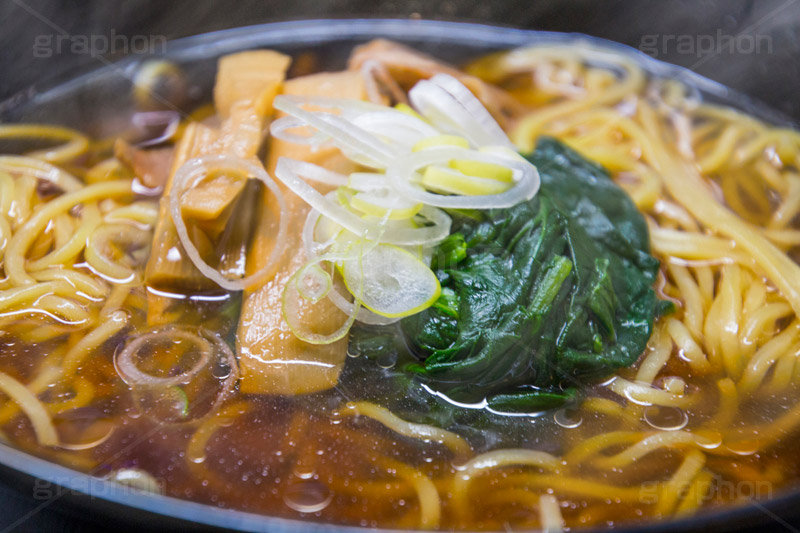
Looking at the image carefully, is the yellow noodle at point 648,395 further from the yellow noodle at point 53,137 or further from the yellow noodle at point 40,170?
Answer: the yellow noodle at point 53,137

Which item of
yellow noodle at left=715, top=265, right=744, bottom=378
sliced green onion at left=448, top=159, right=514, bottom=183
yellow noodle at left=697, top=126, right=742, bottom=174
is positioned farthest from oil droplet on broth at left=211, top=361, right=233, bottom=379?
yellow noodle at left=697, top=126, right=742, bottom=174

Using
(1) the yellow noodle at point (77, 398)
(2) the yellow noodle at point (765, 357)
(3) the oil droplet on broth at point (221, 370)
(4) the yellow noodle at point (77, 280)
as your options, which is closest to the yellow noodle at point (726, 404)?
(2) the yellow noodle at point (765, 357)

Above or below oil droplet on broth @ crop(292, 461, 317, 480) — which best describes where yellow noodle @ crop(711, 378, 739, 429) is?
below

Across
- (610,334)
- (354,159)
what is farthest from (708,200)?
(354,159)

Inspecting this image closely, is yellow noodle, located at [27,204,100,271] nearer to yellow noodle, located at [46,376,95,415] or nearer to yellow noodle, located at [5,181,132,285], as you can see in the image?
yellow noodle, located at [5,181,132,285]

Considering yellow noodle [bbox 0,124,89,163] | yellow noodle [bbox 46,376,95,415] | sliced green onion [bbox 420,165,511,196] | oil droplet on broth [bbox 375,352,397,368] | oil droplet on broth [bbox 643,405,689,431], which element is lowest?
oil droplet on broth [bbox 643,405,689,431]
